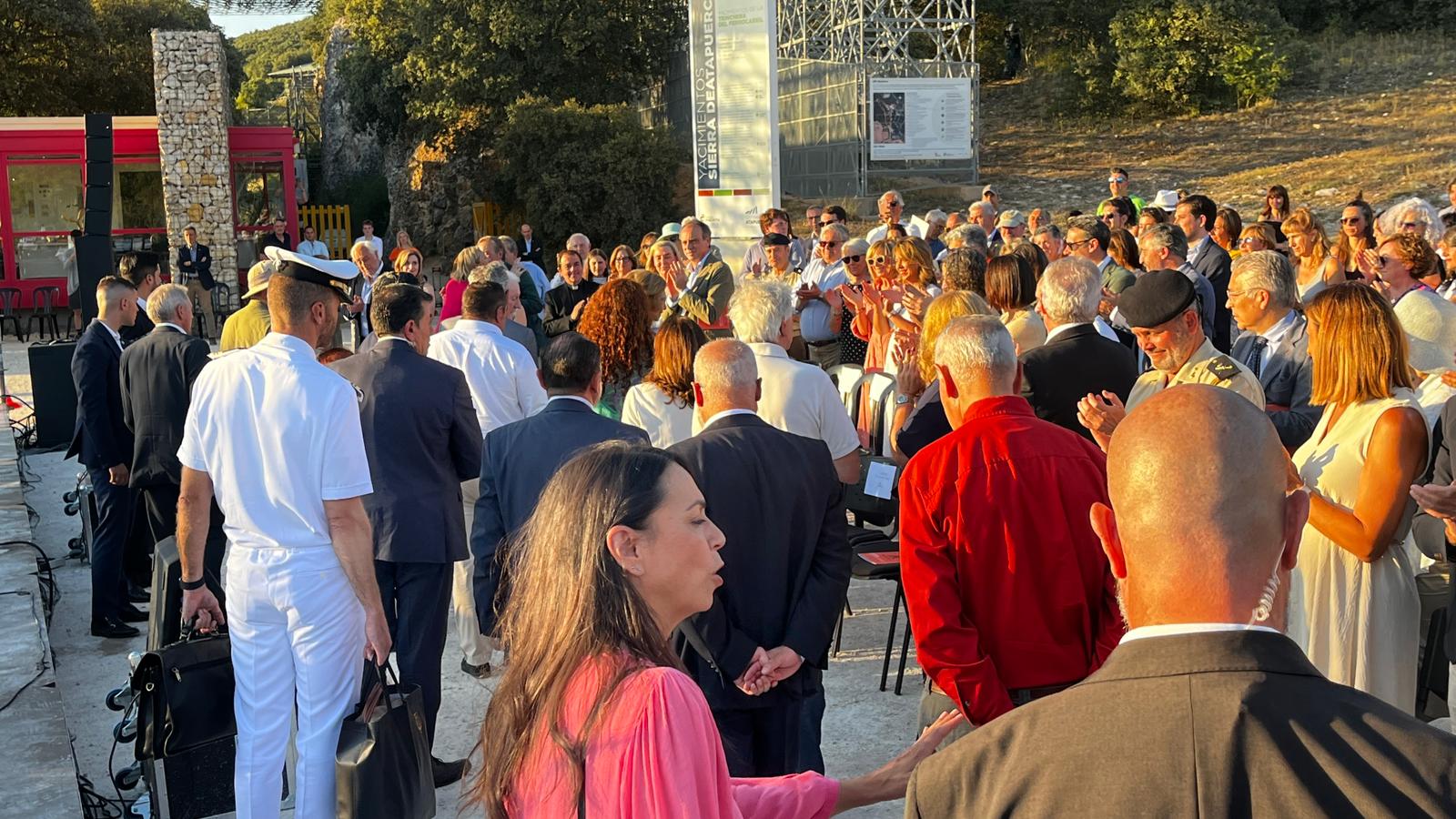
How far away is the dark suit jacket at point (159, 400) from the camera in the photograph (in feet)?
21.5

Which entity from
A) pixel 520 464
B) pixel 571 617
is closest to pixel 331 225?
pixel 520 464

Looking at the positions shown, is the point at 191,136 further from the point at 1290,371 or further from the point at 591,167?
the point at 1290,371

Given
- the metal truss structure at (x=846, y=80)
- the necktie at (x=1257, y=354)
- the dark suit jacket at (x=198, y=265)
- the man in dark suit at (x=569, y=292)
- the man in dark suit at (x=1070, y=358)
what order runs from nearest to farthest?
the man in dark suit at (x=1070, y=358)
the necktie at (x=1257, y=354)
the man in dark suit at (x=569, y=292)
the dark suit jacket at (x=198, y=265)
the metal truss structure at (x=846, y=80)

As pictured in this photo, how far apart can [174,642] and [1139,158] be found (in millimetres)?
26615

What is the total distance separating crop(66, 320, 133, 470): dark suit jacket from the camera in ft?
23.1

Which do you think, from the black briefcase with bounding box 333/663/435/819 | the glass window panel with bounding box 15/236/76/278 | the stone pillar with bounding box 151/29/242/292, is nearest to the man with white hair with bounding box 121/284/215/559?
the black briefcase with bounding box 333/663/435/819

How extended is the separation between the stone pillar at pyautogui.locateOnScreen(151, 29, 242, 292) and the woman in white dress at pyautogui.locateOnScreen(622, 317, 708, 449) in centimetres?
2219

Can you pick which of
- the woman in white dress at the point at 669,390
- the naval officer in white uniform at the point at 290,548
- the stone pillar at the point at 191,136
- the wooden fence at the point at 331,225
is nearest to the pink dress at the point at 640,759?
the naval officer in white uniform at the point at 290,548

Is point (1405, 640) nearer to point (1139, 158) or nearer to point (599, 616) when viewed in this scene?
point (599, 616)

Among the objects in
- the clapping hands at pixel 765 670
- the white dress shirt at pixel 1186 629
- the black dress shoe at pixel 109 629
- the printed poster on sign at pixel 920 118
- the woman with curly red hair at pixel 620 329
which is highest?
the printed poster on sign at pixel 920 118

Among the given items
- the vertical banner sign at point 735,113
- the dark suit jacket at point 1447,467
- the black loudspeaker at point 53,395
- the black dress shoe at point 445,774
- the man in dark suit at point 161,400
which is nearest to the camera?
the dark suit jacket at point 1447,467

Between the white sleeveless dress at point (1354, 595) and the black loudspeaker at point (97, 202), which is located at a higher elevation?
the black loudspeaker at point (97, 202)

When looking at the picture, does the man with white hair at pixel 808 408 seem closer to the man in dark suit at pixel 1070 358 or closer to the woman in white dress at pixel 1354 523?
the man in dark suit at pixel 1070 358

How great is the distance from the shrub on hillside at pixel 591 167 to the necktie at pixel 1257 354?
73.6 feet
